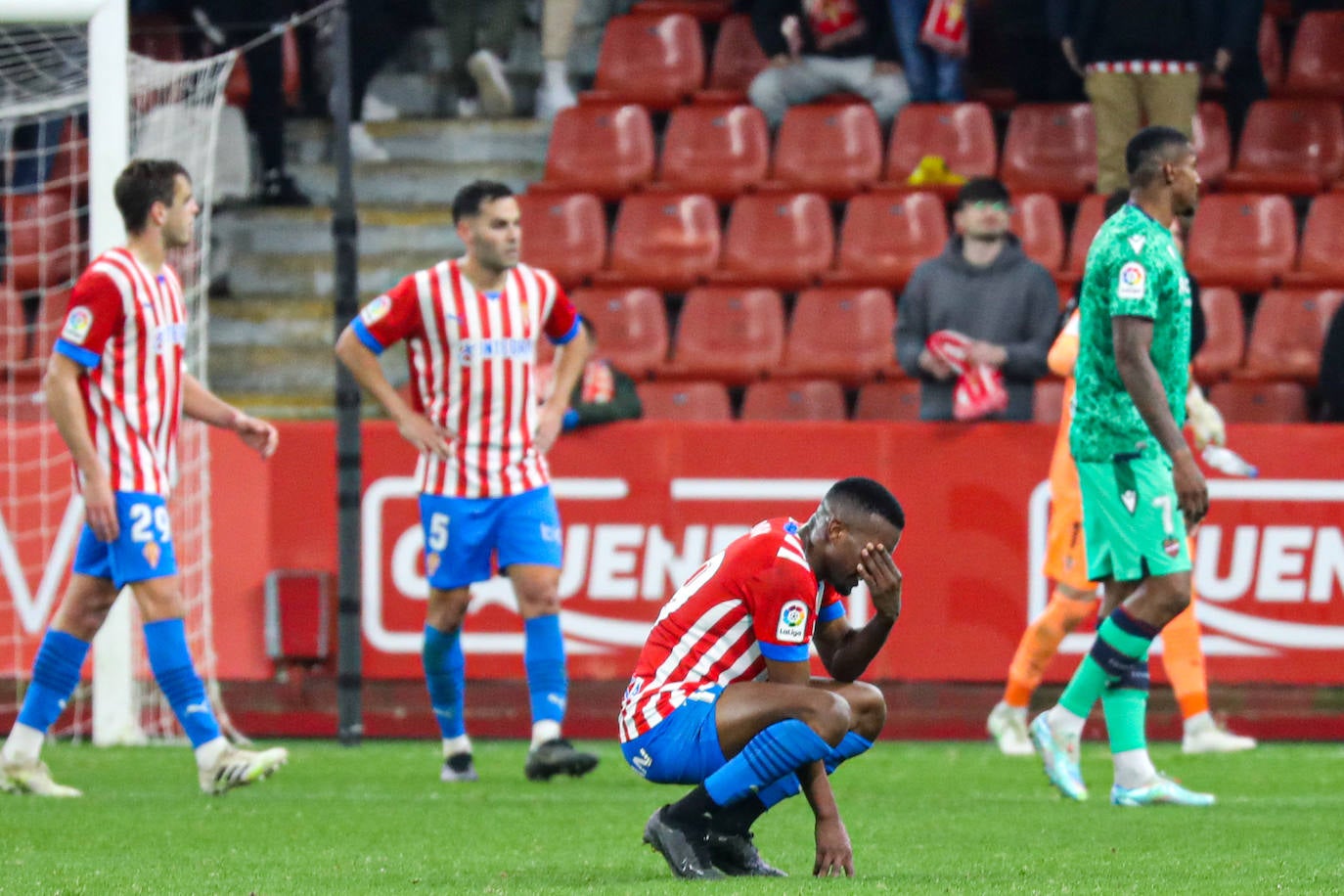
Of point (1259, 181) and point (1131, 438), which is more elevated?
point (1259, 181)

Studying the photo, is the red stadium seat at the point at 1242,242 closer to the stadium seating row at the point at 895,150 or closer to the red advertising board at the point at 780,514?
the stadium seating row at the point at 895,150

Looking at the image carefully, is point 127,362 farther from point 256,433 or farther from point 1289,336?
point 1289,336

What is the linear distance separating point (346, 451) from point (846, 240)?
3624 millimetres

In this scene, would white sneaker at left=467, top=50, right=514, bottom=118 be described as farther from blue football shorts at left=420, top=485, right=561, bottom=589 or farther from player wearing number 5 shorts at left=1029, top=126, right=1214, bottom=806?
player wearing number 5 shorts at left=1029, top=126, right=1214, bottom=806

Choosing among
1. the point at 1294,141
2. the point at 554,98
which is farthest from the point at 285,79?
the point at 1294,141

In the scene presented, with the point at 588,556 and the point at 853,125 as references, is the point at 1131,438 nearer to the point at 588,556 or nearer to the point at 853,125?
the point at 588,556

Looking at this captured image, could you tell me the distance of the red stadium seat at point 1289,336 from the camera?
36.8 ft

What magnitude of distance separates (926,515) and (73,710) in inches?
153

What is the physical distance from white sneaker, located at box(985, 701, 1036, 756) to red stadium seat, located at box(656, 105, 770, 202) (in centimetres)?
456

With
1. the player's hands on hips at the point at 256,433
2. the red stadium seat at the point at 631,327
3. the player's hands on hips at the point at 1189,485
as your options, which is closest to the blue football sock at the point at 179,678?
the player's hands on hips at the point at 256,433

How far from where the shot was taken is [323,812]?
6.82 m

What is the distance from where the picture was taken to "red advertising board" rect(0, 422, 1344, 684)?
938 cm

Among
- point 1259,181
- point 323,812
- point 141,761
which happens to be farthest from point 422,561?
point 1259,181

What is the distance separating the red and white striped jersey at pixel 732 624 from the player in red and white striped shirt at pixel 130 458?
2069 mm
